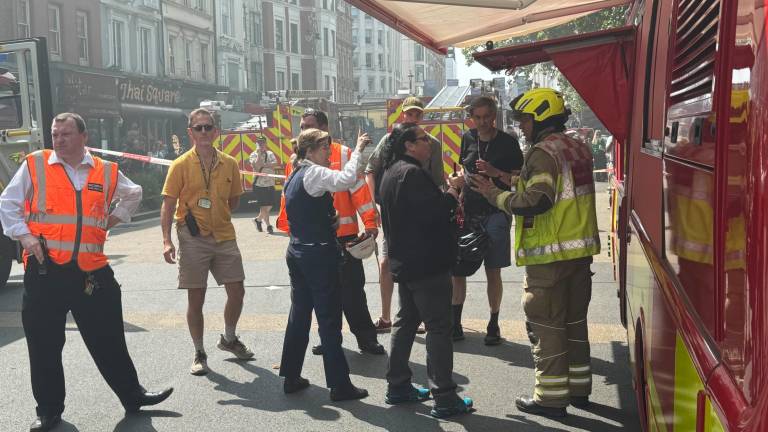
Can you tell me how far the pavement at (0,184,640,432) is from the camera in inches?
204

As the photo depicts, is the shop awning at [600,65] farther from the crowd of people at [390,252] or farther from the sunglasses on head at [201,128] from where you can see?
the sunglasses on head at [201,128]

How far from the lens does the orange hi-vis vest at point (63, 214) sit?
505 centimetres

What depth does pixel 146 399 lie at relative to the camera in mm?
5422

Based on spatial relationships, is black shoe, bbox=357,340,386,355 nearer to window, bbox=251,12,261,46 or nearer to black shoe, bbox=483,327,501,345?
black shoe, bbox=483,327,501,345

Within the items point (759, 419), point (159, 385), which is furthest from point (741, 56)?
point (159, 385)

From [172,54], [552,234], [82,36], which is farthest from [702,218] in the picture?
[172,54]

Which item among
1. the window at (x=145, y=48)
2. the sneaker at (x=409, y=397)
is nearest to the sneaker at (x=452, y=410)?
the sneaker at (x=409, y=397)

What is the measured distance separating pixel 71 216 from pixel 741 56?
13.7ft

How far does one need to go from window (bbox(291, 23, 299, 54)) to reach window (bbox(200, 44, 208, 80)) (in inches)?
713

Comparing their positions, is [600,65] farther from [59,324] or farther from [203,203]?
[59,324]

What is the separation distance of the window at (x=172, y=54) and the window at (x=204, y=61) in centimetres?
348

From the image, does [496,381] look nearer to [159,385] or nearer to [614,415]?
[614,415]

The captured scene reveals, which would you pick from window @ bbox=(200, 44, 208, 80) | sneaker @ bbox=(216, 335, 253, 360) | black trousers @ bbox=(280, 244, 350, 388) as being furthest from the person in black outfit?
window @ bbox=(200, 44, 208, 80)

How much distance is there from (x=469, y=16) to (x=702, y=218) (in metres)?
5.03
